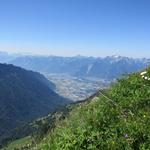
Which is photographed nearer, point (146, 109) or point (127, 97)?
point (146, 109)

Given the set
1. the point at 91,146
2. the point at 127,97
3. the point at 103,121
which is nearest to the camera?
the point at 91,146

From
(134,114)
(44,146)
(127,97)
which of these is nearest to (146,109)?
(134,114)

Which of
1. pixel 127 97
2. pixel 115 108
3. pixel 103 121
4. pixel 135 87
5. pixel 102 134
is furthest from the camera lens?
pixel 135 87

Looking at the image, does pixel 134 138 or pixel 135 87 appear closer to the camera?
pixel 134 138

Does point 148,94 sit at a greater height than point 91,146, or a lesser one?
greater

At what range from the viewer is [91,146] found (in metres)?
9.36

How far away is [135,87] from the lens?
45.2 ft

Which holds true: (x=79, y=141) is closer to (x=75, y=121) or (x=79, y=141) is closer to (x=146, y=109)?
(x=75, y=121)

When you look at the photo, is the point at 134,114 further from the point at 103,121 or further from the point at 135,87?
the point at 135,87

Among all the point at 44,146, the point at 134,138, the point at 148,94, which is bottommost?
the point at 44,146

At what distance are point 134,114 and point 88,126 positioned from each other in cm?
168

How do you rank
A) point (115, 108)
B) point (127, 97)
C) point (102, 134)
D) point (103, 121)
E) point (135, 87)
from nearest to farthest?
1. point (102, 134)
2. point (103, 121)
3. point (115, 108)
4. point (127, 97)
5. point (135, 87)

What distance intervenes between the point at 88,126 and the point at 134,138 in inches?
66.4

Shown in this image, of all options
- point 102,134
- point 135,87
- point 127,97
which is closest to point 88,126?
point 102,134
